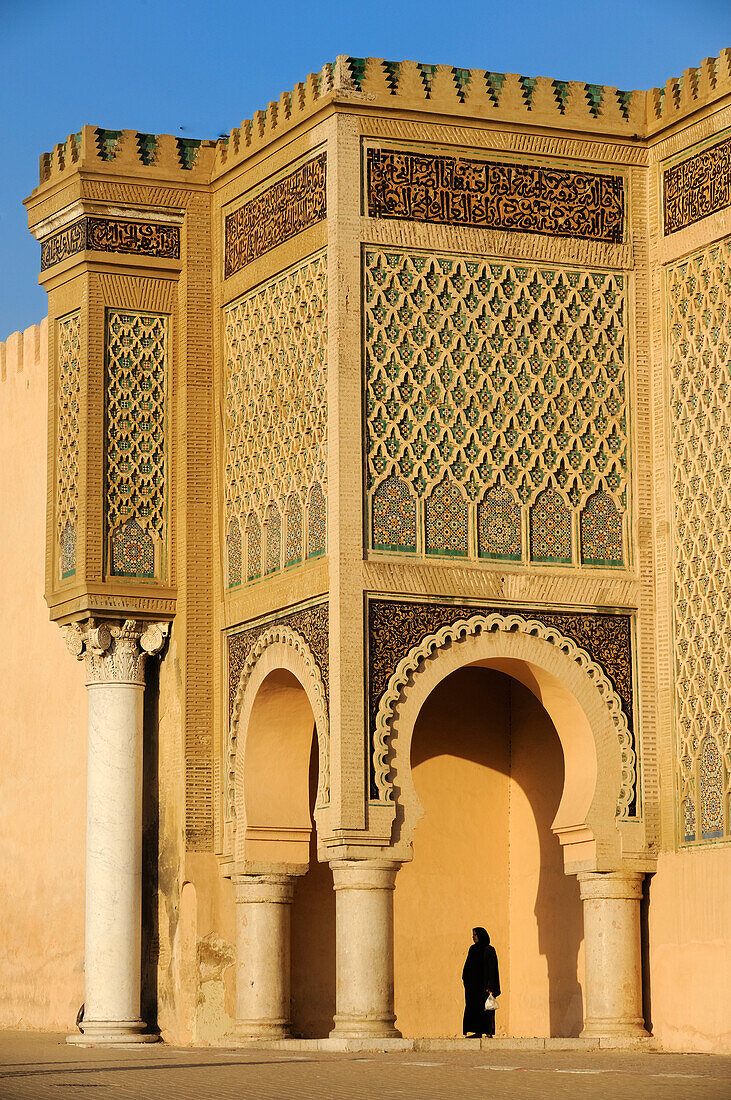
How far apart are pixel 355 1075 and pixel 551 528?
3608 millimetres

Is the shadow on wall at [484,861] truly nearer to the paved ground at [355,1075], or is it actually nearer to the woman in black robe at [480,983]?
the woman in black robe at [480,983]

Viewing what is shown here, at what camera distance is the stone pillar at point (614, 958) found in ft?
39.5

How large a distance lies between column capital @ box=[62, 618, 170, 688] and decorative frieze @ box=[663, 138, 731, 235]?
3.73 m

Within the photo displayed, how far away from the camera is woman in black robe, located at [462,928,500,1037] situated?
12.8 m

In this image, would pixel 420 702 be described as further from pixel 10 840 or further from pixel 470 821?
pixel 10 840

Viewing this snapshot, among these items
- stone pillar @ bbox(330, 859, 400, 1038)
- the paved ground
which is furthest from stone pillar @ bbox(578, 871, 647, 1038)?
stone pillar @ bbox(330, 859, 400, 1038)

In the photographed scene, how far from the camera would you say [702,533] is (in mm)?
12164

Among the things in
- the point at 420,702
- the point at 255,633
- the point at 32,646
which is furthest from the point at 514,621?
the point at 32,646

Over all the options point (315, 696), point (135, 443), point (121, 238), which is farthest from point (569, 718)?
point (121, 238)

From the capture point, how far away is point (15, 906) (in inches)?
643

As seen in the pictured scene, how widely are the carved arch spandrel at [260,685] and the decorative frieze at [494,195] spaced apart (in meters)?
2.35

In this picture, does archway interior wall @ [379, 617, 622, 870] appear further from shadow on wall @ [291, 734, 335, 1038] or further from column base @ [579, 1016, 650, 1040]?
shadow on wall @ [291, 734, 335, 1038]

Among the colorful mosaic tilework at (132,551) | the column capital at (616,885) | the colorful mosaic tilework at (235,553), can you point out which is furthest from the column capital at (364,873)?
the colorful mosaic tilework at (132,551)

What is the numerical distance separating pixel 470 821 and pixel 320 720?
7.63 ft
